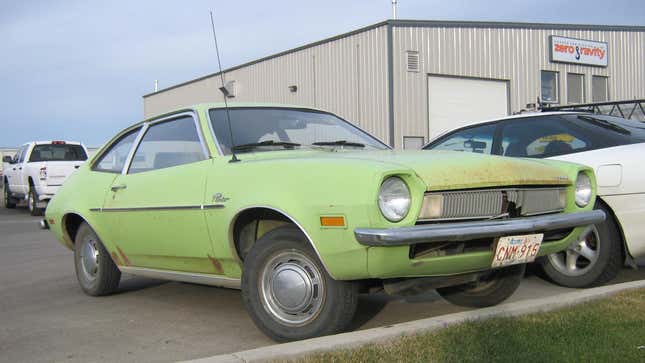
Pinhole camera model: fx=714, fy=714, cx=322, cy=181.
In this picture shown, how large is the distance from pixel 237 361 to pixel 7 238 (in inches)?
356

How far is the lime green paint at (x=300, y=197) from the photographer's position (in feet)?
11.4

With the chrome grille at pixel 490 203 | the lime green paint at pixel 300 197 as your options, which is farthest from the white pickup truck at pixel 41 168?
the chrome grille at pixel 490 203

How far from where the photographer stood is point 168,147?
16.7ft

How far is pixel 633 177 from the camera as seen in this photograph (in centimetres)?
519

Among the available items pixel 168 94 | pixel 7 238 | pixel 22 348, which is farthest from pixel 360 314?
pixel 168 94

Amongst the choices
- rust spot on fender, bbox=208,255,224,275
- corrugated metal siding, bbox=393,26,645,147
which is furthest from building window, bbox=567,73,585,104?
rust spot on fender, bbox=208,255,224,275

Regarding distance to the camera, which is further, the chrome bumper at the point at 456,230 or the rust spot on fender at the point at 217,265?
the rust spot on fender at the point at 217,265

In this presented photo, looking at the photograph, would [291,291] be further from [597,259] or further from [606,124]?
[606,124]

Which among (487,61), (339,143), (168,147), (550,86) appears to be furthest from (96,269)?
(550,86)

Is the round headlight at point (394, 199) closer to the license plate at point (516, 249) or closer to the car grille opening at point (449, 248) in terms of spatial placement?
the car grille opening at point (449, 248)

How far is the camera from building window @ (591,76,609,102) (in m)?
26.1

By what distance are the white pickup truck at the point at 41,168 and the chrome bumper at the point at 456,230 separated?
531 inches

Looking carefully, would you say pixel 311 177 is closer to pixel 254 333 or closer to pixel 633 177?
pixel 254 333

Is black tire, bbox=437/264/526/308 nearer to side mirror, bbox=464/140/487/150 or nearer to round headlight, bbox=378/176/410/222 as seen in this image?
round headlight, bbox=378/176/410/222
